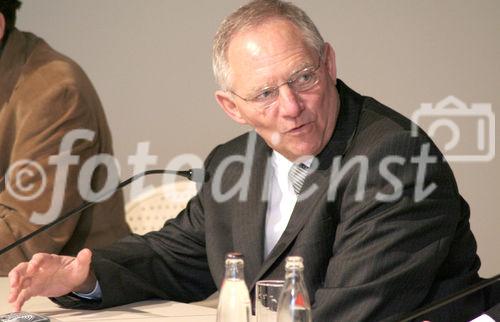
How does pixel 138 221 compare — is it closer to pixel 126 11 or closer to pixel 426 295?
pixel 126 11

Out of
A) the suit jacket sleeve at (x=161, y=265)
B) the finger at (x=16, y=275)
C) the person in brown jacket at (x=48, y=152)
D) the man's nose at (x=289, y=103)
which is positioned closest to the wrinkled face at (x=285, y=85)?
the man's nose at (x=289, y=103)

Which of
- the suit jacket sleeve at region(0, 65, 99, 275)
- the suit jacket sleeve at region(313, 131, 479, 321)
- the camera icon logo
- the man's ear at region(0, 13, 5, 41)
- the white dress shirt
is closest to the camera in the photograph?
the suit jacket sleeve at region(313, 131, 479, 321)

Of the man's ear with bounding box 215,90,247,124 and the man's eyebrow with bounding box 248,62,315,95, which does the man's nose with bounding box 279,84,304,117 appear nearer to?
the man's eyebrow with bounding box 248,62,315,95

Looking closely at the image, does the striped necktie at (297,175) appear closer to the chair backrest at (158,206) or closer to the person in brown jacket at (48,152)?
the chair backrest at (158,206)

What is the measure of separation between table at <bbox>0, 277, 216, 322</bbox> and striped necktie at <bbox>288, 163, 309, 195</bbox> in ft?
1.29

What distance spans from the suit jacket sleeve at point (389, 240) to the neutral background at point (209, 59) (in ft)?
5.12

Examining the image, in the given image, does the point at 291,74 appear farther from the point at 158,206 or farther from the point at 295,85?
the point at 158,206

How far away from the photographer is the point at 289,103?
7.83 feet

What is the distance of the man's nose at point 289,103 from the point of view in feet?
7.84

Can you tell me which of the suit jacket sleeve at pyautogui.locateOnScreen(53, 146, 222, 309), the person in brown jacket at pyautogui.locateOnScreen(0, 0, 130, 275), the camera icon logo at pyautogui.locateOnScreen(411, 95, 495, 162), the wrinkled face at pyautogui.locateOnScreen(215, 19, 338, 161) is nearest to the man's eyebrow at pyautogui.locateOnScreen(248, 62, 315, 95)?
the wrinkled face at pyautogui.locateOnScreen(215, 19, 338, 161)

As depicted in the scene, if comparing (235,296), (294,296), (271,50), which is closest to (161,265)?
(271,50)

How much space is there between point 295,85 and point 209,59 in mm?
1861

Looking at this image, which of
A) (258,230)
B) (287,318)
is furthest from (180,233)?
(287,318)

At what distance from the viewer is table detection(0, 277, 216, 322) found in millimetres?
2465
